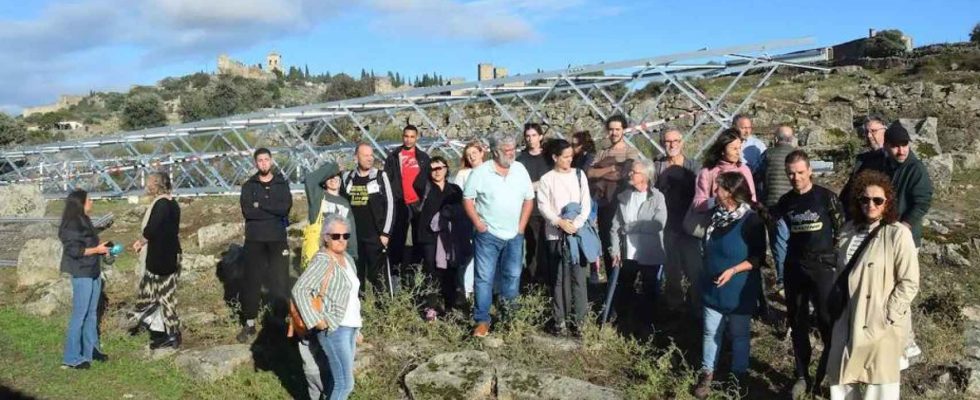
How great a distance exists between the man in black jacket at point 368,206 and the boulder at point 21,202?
1279 cm

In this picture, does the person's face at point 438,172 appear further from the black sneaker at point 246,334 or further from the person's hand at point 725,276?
the person's hand at point 725,276

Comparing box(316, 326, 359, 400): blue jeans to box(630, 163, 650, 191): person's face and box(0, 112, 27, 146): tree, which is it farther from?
box(0, 112, 27, 146): tree

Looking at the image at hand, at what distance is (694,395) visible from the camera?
4.88m

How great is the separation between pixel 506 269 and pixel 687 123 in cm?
1595

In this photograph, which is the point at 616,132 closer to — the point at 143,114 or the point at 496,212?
the point at 496,212

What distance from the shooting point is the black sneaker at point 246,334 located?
22.0ft

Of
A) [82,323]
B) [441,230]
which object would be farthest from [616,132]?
[82,323]

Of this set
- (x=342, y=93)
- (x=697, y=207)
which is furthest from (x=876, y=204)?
(x=342, y=93)

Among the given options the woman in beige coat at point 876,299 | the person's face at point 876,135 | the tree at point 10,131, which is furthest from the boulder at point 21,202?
the tree at point 10,131

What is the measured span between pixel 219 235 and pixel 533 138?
664cm

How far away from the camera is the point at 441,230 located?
6.55 metres

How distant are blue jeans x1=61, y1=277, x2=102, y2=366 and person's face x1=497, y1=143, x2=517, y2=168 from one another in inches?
141

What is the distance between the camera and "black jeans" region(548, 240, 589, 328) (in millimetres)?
5766

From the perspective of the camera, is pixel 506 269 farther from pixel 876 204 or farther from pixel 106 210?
pixel 106 210
